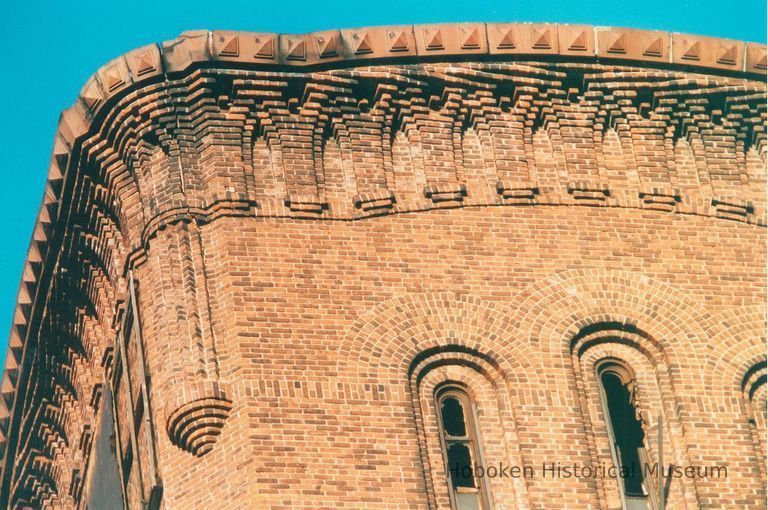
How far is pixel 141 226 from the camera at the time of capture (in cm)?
2445

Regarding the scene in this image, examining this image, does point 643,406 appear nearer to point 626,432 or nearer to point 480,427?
point 626,432

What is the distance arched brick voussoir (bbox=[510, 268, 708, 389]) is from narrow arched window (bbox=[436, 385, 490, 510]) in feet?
3.11

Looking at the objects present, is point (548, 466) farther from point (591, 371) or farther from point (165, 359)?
point (165, 359)

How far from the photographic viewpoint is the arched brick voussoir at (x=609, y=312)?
24000mm

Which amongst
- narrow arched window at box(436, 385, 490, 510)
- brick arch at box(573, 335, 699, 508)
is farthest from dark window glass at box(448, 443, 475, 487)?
brick arch at box(573, 335, 699, 508)

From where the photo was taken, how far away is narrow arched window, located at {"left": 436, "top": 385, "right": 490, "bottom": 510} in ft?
75.2

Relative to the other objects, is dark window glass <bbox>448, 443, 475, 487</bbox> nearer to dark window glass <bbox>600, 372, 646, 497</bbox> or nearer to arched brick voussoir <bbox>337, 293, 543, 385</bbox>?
arched brick voussoir <bbox>337, 293, 543, 385</bbox>

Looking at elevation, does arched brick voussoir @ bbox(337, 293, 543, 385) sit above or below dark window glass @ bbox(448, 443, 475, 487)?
above

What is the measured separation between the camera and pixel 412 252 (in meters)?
24.2

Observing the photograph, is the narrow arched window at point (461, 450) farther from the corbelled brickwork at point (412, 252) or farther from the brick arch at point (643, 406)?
the brick arch at point (643, 406)

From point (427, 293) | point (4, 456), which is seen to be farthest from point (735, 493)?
point (4, 456)

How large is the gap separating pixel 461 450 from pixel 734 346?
316cm

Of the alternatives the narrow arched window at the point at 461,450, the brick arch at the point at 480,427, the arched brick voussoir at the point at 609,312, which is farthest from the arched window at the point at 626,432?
the narrow arched window at the point at 461,450

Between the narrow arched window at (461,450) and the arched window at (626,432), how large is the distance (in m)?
1.37
